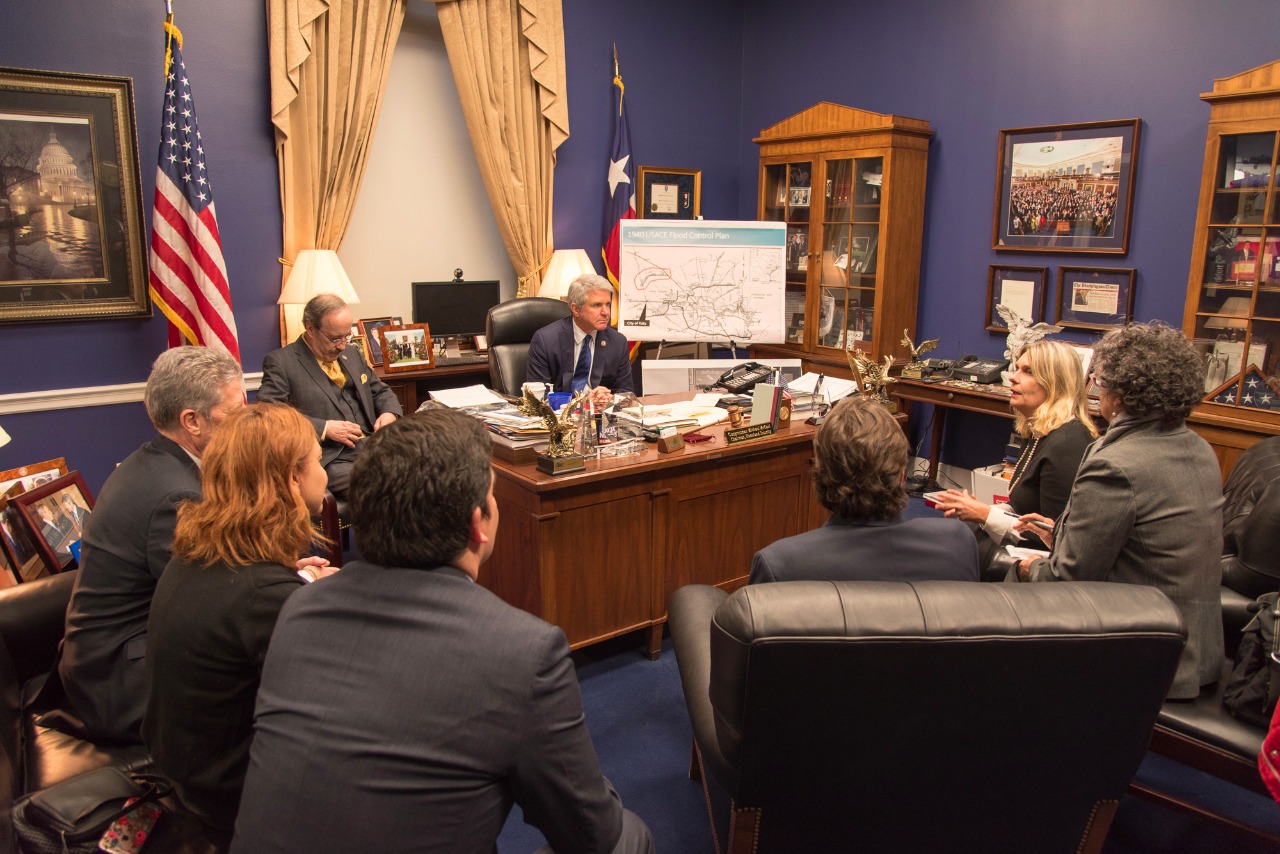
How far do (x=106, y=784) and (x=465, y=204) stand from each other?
4.25m

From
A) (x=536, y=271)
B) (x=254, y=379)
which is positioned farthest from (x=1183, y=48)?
(x=254, y=379)

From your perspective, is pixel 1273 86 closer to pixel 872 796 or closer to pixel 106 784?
pixel 872 796

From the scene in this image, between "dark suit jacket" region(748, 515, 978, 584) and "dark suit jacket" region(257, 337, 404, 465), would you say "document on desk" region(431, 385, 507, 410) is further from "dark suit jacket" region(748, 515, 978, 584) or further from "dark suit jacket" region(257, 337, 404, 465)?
"dark suit jacket" region(748, 515, 978, 584)

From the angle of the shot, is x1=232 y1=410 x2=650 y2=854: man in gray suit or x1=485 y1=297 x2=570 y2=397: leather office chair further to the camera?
x1=485 y1=297 x2=570 y2=397: leather office chair

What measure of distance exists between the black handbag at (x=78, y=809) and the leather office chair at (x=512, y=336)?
8.52 ft

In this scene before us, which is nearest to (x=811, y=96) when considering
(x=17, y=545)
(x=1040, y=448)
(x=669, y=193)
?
(x=669, y=193)

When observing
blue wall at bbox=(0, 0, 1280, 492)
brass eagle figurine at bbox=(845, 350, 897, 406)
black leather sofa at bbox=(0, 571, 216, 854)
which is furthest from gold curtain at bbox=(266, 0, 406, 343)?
brass eagle figurine at bbox=(845, 350, 897, 406)

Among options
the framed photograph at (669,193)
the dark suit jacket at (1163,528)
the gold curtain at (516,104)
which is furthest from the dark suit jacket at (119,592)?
the framed photograph at (669,193)

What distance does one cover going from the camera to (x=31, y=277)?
377cm

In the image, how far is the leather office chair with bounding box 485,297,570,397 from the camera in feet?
13.0

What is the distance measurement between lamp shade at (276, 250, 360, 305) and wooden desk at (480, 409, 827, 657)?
1985 mm

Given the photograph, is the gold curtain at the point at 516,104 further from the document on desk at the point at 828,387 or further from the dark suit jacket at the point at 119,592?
the dark suit jacket at the point at 119,592

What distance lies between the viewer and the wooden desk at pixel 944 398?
4.32 metres

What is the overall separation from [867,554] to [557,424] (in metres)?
1.17
